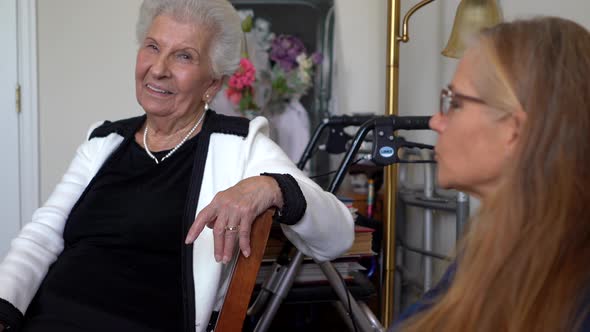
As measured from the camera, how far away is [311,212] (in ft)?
3.87

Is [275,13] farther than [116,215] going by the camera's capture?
Yes

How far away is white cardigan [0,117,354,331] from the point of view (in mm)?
1244

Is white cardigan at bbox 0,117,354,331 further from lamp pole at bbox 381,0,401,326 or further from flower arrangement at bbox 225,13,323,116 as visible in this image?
flower arrangement at bbox 225,13,323,116

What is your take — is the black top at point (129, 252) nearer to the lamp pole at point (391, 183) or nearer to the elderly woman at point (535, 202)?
the elderly woman at point (535, 202)

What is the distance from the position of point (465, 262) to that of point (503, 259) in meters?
0.05

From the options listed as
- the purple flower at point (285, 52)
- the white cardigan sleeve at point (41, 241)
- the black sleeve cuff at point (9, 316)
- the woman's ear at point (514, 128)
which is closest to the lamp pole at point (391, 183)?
the purple flower at point (285, 52)

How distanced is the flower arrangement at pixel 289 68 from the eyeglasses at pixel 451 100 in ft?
5.68

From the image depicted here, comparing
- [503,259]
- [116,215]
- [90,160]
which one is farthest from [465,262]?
[90,160]

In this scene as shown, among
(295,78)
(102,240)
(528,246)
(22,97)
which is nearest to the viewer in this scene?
(528,246)

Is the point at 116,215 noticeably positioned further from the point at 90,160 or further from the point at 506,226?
the point at 506,226

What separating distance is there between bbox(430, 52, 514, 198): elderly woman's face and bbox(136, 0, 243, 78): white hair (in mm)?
854

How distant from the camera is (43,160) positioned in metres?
2.79

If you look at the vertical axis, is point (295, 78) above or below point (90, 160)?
above

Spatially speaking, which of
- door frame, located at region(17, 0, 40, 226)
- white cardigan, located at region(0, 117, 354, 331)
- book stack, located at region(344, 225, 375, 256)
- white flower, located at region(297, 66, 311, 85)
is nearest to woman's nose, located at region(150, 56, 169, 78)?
white cardigan, located at region(0, 117, 354, 331)
